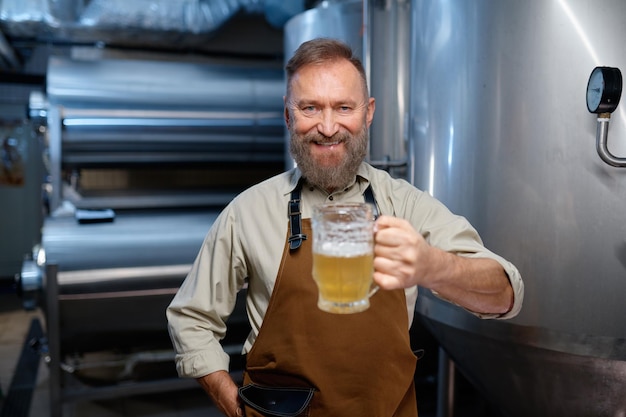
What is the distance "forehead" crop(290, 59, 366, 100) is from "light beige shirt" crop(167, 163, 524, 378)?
0.65ft

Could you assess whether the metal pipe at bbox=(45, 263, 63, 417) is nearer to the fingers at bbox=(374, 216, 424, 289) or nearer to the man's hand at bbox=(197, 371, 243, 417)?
the man's hand at bbox=(197, 371, 243, 417)

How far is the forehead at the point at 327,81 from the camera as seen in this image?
3.91ft

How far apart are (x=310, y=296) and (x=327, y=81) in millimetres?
448

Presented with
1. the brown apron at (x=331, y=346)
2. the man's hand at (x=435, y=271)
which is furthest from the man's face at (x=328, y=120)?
the man's hand at (x=435, y=271)

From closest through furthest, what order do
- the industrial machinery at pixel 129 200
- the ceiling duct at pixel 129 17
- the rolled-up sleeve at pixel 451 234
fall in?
the rolled-up sleeve at pixel 451 234 < the industrial machinery at pixel 129 200 < the ceiling duct at pixel 129 17

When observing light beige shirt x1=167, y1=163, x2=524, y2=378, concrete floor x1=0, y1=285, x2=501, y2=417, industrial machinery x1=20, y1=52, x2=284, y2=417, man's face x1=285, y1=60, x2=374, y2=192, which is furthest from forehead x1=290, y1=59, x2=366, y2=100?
concrete floor x1=0, y1=285, x2=501, y2=417

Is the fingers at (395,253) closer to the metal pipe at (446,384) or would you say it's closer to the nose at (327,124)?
the nose at (327,124)

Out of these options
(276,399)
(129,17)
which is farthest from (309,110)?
(129,17)

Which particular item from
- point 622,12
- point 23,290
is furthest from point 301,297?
point 23,290

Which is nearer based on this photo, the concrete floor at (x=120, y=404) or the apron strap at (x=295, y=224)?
the apron strap at (x=295, y=224)

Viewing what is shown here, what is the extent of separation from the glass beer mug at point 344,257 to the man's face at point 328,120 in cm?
38

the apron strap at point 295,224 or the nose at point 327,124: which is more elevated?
the nose at point 327,124

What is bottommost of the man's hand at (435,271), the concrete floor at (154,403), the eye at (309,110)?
the concrete floor at (154,403)

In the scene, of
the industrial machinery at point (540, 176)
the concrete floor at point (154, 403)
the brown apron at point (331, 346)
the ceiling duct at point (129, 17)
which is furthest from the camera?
the ceiling duct at point (129, 17)
